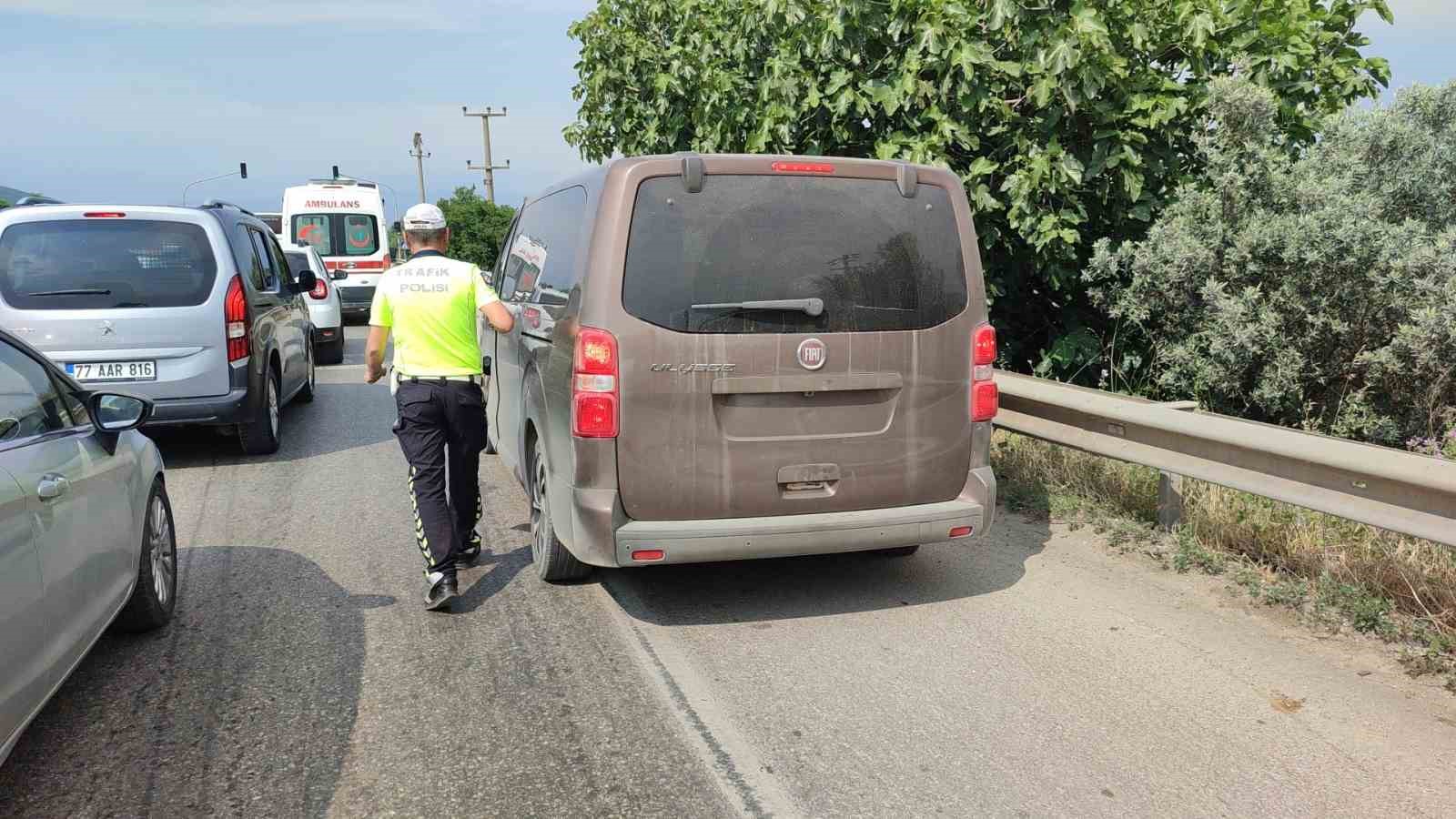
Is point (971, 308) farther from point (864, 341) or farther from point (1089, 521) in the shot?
point (1089, 521)

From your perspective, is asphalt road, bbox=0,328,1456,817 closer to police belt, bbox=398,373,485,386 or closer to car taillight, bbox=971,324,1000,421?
car taillight, bbox=971,324,1000,421

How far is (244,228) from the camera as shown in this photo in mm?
9641

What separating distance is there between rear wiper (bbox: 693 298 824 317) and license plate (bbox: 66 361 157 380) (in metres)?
5.26

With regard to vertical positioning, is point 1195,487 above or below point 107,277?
below

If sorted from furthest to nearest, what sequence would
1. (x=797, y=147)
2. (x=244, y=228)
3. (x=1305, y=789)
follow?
(x=797, y=147) < (x=244, y=228) < (x=1305, y=789)

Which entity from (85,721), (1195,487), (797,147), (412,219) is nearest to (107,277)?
(412,219)

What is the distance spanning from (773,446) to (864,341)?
595 mm

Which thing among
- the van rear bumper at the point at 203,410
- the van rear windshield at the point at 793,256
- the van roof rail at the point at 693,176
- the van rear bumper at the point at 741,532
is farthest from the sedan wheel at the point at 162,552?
the van rear bumper at the point at 203,410

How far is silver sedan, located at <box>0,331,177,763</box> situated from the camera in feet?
10.3

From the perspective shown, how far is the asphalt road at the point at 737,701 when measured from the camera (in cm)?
342

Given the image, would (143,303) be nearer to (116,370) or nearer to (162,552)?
(116,370)

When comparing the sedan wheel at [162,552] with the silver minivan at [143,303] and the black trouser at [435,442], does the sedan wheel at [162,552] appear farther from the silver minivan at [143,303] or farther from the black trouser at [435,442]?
the silver minivan at [143,303]

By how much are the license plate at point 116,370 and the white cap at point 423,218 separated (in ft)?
12.5

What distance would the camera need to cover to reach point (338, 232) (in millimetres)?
22969
